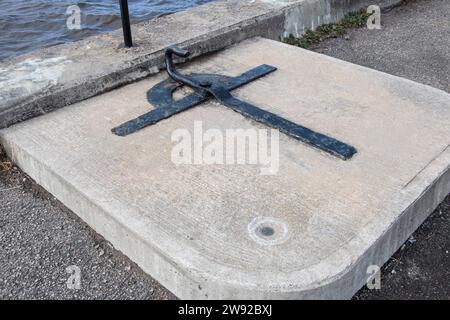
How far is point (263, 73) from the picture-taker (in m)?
3.96

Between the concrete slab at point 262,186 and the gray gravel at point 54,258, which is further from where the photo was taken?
the gray gravel at point 54,258

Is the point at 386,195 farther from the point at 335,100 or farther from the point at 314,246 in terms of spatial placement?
the point at 335,100

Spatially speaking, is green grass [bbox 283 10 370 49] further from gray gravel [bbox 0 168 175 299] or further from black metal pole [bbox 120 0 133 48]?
gray gravel [bbox 0 168 175 299]

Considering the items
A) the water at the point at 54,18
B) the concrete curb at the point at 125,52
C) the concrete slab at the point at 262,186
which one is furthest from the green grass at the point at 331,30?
the water at the point at 54,18

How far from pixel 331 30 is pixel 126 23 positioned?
2337 mm

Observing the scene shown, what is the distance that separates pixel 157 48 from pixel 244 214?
1885mm

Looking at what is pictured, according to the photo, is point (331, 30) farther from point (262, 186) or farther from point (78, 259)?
point (78, 259)

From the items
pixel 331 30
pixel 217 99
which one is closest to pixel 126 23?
pixel 217 99

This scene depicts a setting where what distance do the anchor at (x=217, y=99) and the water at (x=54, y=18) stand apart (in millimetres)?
3895

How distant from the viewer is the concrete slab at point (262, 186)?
2365 millimetres

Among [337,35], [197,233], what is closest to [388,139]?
[197,233]

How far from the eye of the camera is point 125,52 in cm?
404

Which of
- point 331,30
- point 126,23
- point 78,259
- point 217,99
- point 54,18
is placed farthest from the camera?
point 54,18

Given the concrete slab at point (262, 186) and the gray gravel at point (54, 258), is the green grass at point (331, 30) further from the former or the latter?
the gray gravel at point (54, 258)
